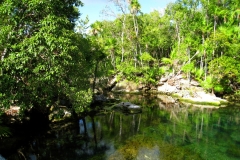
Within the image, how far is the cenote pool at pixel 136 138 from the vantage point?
17.4m

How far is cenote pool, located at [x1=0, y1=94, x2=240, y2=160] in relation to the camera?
685 inches

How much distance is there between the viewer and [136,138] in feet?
69.2

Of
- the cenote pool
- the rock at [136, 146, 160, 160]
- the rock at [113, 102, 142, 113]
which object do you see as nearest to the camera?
the rock at [136, 146, 160, 160]

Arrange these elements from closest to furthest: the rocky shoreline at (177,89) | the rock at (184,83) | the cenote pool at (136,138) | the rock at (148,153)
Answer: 1. the rock at (148,153)
2. the cenote pool at (136,138)
3. the rocky shoreline at (177,89)
4. the rock at (184,83)

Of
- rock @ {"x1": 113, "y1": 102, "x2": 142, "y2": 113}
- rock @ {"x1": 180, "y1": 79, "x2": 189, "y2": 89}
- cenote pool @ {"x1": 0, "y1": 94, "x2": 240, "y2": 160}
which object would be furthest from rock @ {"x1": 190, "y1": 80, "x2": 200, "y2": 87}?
rock @ {"x1": 113, "y1": 102, "x2": 142, "y2": 113}

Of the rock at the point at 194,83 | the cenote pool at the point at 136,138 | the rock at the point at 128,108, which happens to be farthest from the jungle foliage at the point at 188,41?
the cenote pool at the point at 136,138

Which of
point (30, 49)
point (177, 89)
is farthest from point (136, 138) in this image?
point (177, 89)

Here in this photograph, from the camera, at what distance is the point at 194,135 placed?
2197 centimetres

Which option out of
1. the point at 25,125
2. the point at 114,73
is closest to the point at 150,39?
the point at 114,73

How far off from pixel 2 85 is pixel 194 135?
1714cm

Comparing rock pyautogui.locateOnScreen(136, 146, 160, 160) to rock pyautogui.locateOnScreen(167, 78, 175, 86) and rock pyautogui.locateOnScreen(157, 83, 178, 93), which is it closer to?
rock pyautogui.locateOnScreen(157, 83, 178, 93)

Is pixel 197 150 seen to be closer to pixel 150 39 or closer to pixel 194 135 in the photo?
pixel 194 135

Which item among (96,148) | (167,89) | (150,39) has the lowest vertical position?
(96,148)

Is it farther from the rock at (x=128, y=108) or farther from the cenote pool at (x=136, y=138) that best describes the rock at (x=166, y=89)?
the rock at (x=128, y=108)
